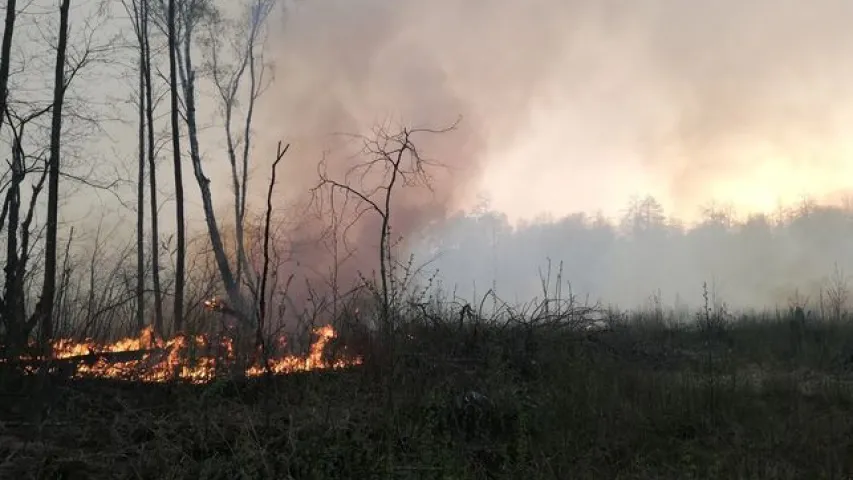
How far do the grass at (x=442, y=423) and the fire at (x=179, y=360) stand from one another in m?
0.27

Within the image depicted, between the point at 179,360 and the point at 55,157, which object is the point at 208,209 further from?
the point at 179,360

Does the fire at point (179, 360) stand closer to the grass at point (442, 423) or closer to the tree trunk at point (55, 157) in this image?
the grass at point (442, 423)

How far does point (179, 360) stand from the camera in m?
8.78

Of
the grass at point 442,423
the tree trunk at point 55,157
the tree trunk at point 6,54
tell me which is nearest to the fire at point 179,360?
the grass at point 442,423

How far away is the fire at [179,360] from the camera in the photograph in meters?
8.70

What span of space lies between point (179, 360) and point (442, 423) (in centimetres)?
396

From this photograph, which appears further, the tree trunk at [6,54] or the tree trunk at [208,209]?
the tree trunk at [208,209]

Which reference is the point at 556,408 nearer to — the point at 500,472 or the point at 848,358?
the point at 500,472

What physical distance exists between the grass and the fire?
0.88 feet

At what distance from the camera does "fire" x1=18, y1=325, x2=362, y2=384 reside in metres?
8.70

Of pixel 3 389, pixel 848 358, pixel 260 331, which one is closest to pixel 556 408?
pixel 260 331

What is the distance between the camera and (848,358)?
12.8 meters

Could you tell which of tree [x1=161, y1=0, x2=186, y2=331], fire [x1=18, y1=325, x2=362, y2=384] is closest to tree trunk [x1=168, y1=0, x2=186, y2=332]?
tree [x1=161, y1=0, x2=186, y2=331]

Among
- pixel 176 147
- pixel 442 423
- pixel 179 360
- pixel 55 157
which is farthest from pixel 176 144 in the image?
pixel 442 423
